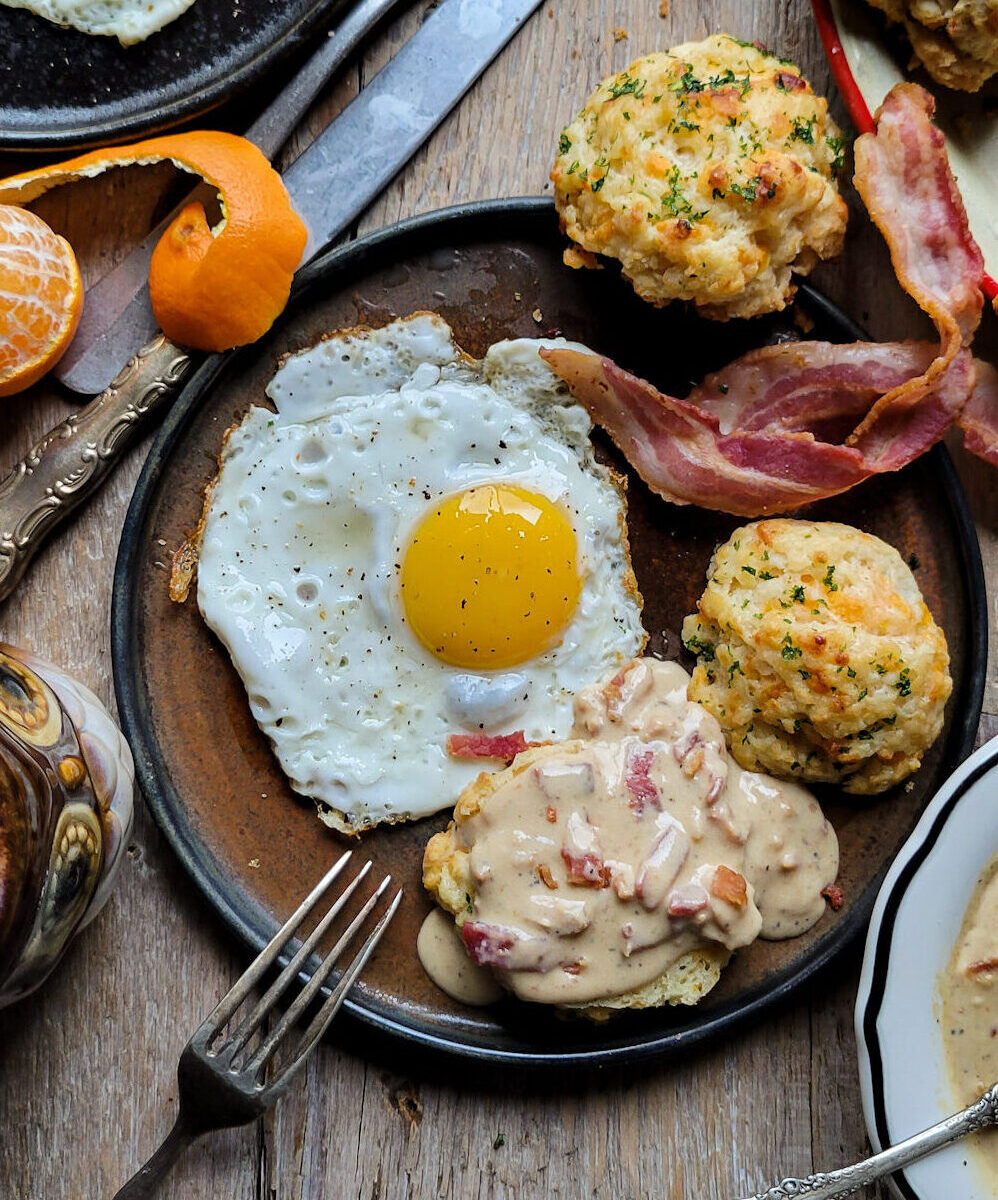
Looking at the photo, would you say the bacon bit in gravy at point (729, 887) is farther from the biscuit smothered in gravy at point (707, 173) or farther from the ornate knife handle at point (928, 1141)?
the biscuit smothered in gravy at point (707, 173)

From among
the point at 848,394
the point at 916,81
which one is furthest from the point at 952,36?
the point at 848,394

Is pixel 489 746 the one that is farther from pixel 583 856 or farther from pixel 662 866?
pixel 662 866

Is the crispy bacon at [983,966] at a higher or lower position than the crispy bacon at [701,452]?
lower

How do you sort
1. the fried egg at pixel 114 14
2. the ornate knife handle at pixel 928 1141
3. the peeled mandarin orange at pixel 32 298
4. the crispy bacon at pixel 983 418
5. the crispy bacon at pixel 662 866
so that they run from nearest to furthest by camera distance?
the ornate knife handle at pixel 928 1141 → the crispy bacon at pixel 662 866 → the peeled mandarin orange at pixel 32 298 → the crispy bacon at pixel 983 418 → the fried egg at pixel 114 14

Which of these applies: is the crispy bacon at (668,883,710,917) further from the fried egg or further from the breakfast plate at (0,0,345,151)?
the fried egg

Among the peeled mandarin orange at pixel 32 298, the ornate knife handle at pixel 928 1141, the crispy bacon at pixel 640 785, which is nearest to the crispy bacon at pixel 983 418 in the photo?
the crispy bacon at pixel 640 785
